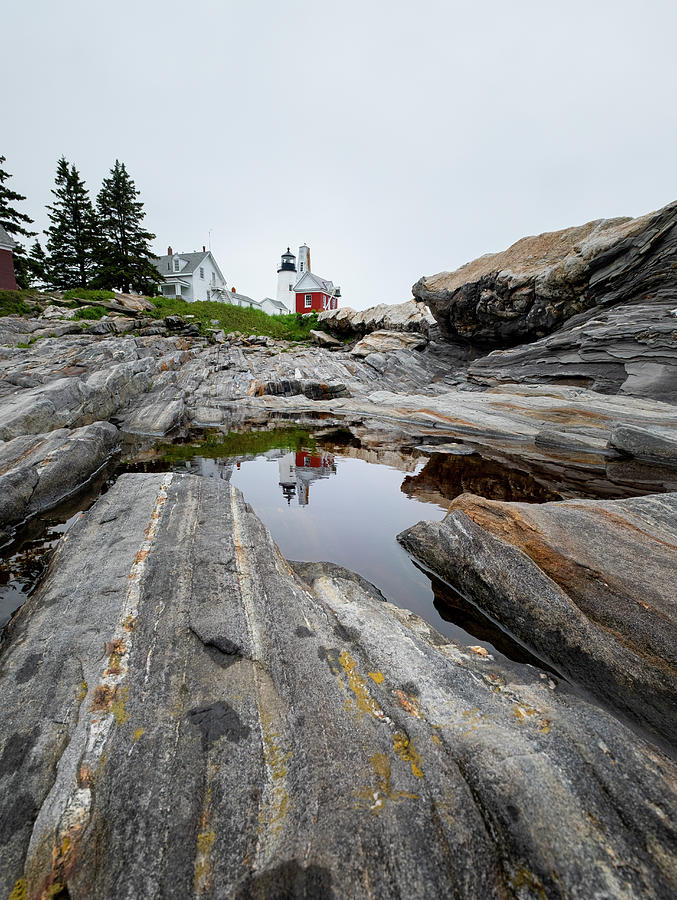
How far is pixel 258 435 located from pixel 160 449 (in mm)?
4814

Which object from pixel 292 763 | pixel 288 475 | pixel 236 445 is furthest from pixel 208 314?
pixel 292 763

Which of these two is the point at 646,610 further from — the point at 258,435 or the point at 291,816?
the point at 258,435

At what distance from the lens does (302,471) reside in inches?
515

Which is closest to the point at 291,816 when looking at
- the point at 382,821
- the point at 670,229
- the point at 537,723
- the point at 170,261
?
the point at 382,821

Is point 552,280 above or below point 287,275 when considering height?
below

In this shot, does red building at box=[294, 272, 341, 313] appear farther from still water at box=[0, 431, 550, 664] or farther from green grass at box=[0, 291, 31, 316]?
still water at box=[0, 431, 550, 664]

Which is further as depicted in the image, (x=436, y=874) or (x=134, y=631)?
(x=134, y=631)

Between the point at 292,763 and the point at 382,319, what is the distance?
44.0m

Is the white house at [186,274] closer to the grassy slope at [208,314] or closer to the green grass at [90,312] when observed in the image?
the grassy slope at [208,314]

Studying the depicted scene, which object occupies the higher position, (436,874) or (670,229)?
(670,229)

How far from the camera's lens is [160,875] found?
2070mm

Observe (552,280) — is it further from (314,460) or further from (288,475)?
(288,475)

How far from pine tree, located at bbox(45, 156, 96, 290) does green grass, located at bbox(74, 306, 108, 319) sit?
1416 centimetres

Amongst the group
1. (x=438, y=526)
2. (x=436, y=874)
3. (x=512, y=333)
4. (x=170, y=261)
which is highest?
(x=170, y=261)
